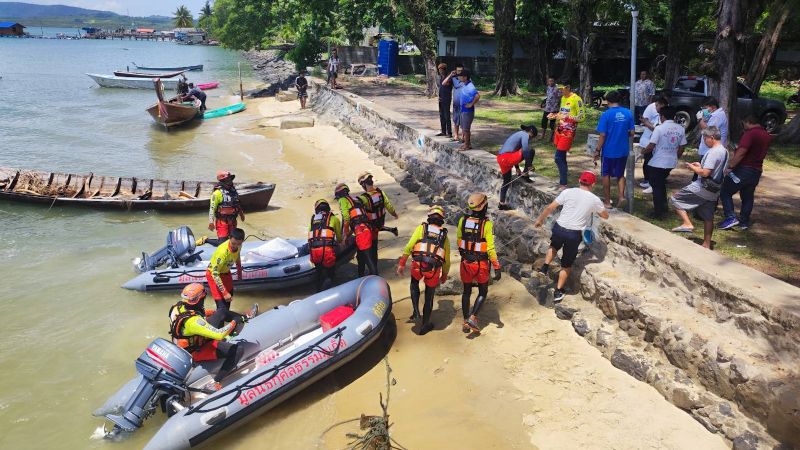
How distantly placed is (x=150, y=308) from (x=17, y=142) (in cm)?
1929

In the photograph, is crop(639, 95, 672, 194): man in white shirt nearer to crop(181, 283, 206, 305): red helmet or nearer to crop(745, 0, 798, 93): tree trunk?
crop(745, 0, 798, 93): tree trunk

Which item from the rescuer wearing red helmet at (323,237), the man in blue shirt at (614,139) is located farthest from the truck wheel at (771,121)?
the rescuer wearing red helmet at (323,237)

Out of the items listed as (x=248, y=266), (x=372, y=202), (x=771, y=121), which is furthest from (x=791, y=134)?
(x=248, y=266)

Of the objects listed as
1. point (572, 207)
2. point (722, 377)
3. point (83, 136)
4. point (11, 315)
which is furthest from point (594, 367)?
point (83, 136)

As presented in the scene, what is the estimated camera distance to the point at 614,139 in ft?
27.0

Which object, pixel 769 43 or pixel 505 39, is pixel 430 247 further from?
pixel 505 39

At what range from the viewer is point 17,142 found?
75.3ft

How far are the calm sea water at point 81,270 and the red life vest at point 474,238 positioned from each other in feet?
13.1

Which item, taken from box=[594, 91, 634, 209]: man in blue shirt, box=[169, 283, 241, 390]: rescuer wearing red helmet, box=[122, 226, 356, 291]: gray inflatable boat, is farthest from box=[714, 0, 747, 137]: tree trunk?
box=[169, 283, 241, 390]: rescuer wearing red helmet

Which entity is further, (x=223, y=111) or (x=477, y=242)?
(x=223, y=111)

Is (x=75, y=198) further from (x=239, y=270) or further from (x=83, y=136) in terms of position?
(x=83, y=136)

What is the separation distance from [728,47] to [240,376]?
11443 millimetres

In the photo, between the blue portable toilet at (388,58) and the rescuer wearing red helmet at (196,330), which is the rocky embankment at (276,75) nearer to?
the blue portable toilet at (388,58)

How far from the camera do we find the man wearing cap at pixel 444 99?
12.4m
